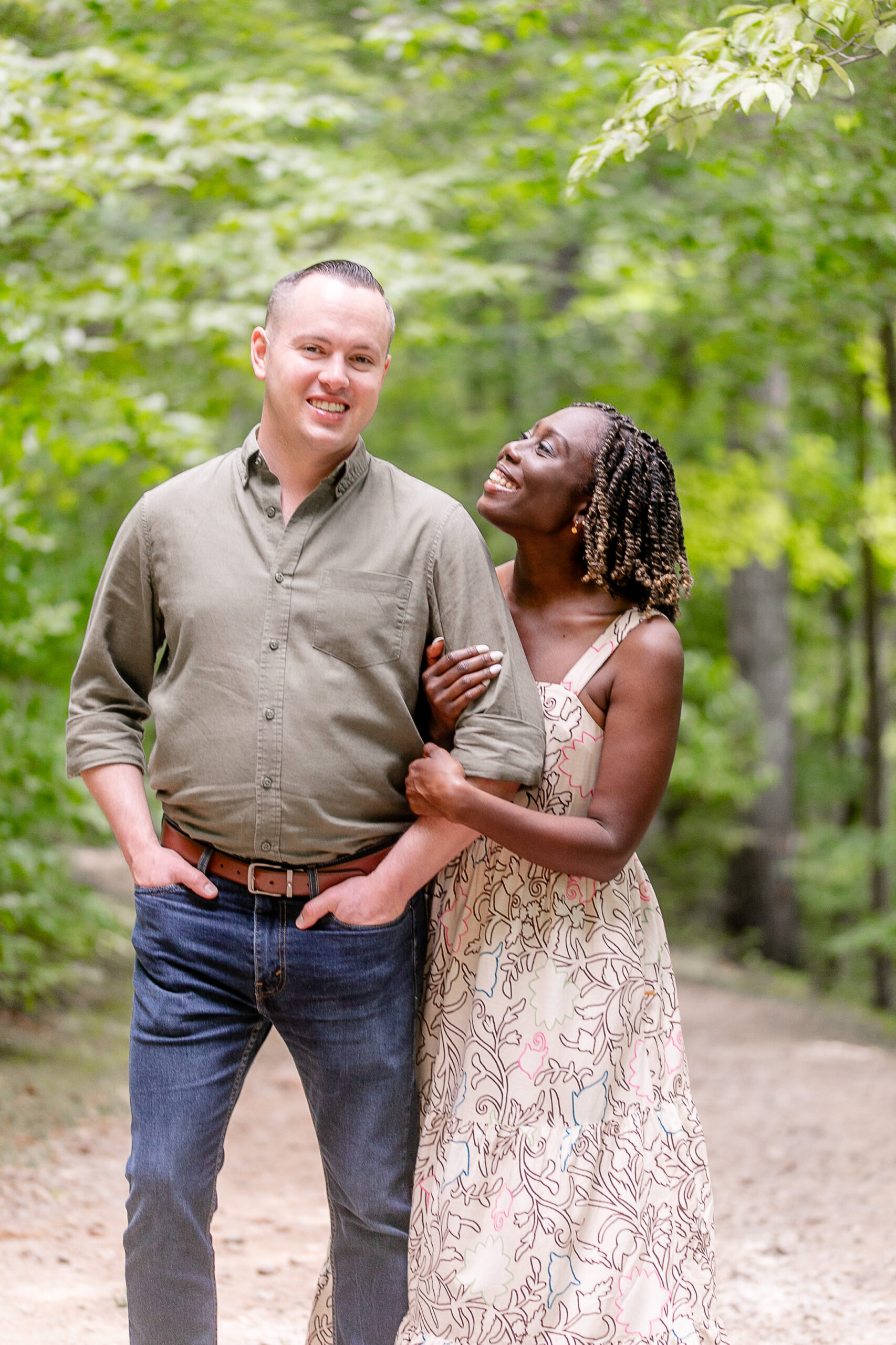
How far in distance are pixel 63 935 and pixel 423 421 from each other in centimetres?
1045

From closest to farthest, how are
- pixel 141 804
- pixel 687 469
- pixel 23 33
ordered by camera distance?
1. pixel 141 804
2. pixel 23 33
3. pixel 687 469

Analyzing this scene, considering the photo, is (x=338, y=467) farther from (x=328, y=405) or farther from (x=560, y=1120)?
(x=560, y=1120)

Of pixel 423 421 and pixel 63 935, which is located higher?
pixel 423 421

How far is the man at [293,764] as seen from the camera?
240 centimetres

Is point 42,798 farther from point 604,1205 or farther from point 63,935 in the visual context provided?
point 604,1205

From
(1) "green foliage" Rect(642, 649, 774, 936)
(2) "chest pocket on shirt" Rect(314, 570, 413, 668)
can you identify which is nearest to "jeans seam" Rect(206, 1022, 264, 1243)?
(2) "chest pocket on shirt" Rect(314, 570, 413, 668)

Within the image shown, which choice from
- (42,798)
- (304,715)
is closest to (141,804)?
(304,715)

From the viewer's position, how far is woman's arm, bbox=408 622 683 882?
2.39 m

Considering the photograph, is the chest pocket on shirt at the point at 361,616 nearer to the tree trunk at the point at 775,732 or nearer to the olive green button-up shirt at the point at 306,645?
the olive green button-up shirt at the point at 306,645

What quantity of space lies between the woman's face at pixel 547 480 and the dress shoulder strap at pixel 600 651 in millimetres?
241

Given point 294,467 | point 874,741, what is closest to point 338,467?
point 294,467

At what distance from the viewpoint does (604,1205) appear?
247cm

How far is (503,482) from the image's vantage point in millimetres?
2695

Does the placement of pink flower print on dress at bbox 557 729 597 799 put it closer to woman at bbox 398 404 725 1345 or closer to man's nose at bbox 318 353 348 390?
woman at bbox 398 404 725 1345
